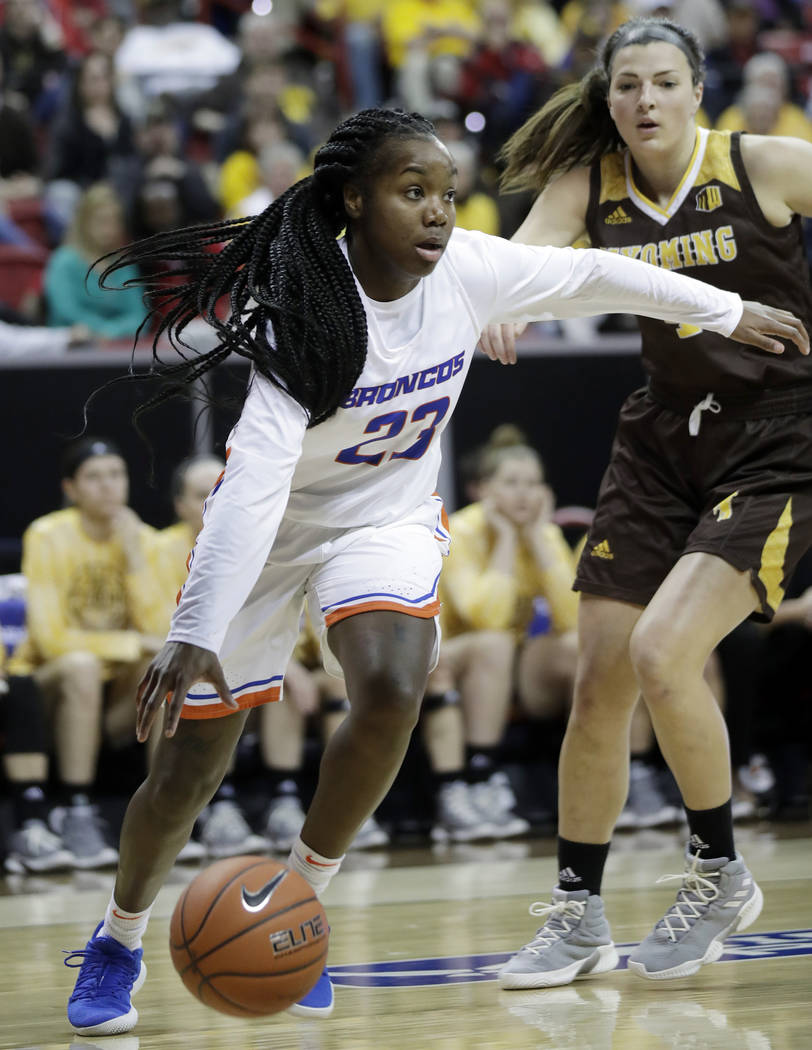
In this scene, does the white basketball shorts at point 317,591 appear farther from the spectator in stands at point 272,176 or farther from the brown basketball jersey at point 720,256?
the spectator in stands at point 272,176

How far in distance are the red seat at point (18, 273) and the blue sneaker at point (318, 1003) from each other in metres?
5.77

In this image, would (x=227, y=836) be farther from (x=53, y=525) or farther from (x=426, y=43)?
(x=426, y=43)

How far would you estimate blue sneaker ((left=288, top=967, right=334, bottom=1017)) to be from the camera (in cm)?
317

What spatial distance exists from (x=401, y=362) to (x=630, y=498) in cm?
88

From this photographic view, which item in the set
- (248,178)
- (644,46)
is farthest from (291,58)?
(644,46)

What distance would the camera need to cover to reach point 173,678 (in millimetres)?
2648

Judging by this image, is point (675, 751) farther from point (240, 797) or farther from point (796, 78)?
point (796, 78)

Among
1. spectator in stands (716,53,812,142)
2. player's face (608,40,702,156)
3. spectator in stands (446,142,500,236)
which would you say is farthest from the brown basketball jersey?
spectator in stands (716,53,812,142)

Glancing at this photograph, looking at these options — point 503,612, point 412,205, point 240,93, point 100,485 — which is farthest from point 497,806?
point 240,93

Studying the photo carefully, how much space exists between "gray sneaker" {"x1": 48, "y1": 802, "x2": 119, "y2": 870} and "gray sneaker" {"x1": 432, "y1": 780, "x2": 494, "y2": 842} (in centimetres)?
134

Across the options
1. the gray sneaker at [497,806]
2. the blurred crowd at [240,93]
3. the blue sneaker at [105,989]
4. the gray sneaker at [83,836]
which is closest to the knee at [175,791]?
the blue sneaker at [105,989]

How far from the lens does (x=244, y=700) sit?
3.19 metres

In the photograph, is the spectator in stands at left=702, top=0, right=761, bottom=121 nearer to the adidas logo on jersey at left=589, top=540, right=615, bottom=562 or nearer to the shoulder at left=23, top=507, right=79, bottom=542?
the shoulder at left=23, top=507, right=79, bottom=542

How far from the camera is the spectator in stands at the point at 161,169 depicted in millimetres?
8555
